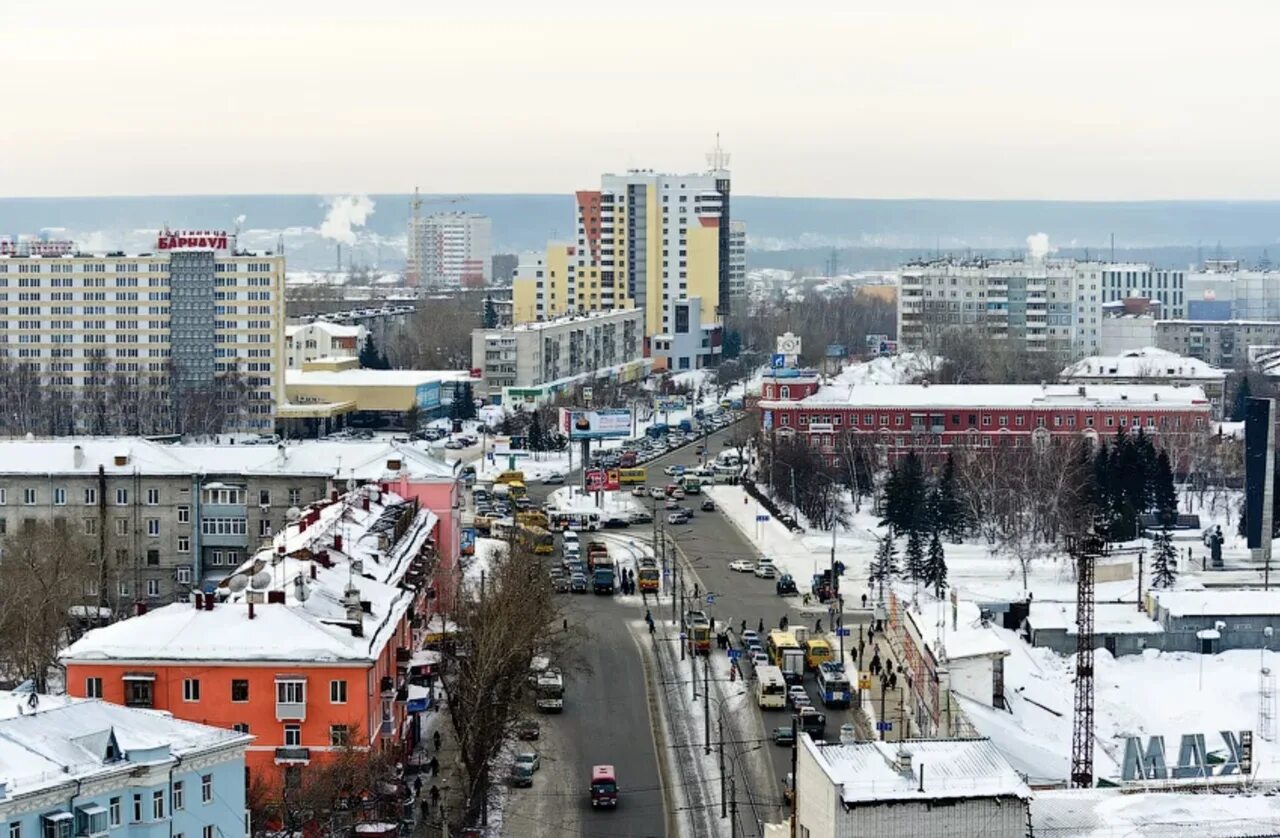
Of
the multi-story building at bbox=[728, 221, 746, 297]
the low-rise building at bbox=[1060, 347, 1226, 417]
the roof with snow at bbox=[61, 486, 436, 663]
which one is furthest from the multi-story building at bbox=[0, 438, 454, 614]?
the multi-story building at bbox=[728, 221, 746, 297]

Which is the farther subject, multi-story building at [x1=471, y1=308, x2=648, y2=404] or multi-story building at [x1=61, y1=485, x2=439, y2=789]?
multi-story building at [x1=471, y1=308, x2=648, y2=404]

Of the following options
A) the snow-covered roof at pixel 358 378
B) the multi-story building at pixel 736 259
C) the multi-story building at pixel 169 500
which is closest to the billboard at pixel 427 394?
the snow-covered roof at pixel 358 378

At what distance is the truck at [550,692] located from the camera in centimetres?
3106

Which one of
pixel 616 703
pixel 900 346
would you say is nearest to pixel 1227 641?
pixel 616 703

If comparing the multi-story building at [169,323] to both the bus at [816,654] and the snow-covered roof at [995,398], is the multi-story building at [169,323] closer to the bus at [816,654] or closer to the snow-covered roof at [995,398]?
the snow-covered roof at [995,398]

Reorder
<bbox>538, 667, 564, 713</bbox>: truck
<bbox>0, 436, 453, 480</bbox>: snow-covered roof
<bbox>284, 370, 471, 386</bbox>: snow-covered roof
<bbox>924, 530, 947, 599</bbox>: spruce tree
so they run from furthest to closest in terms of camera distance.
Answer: <bbox>284, 370, 471, 386</bbox>: snow-covered roof
<bbox>0, 436, 453, 480</bbox>: snow-covered roof
<bbox>924, 530, 947, 599</bbox>: spruce tree
<bbox>538, 667, 564, 713</bbox>: truck

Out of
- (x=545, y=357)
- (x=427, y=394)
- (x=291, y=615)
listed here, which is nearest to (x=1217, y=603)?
(x=291, y=615)

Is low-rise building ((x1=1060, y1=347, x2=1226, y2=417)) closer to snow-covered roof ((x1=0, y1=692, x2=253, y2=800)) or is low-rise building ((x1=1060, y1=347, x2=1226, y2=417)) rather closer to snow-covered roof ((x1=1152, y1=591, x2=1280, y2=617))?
snow-covered roof ((x1=1152, y1=591, x2=1280, y2=617))

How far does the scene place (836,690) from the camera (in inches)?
1251

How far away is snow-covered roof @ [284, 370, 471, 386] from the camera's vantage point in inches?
2844

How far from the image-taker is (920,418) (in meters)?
59.6

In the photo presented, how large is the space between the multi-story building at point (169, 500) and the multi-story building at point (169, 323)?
27.4 meters

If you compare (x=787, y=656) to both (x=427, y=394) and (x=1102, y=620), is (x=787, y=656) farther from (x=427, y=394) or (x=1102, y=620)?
(x=427, y=394)

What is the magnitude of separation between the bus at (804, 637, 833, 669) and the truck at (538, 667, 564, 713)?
13.2 ft
